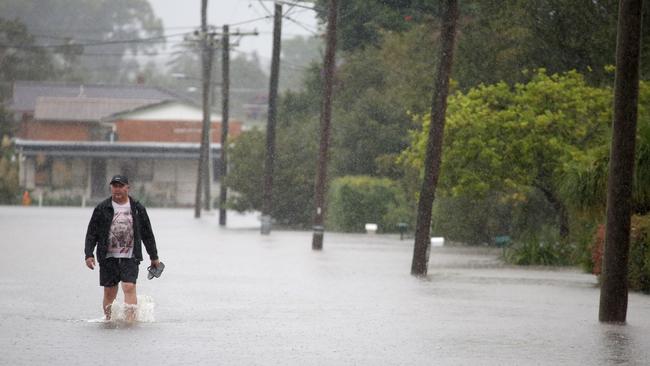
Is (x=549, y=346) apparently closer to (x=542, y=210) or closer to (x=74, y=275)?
(x=74, y=275)

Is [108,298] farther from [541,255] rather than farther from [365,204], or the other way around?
[365,204]

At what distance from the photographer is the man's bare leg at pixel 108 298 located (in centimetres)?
1784

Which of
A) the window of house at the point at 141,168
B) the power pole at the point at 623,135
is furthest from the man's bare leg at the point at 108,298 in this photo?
the window of house at the point at 141,168

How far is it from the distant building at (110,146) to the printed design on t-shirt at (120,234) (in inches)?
3258

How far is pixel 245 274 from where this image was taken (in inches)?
1174

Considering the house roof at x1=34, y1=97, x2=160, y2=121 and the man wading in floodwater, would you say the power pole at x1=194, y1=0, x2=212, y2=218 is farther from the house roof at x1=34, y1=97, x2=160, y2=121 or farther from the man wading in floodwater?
the man wading in floodwater

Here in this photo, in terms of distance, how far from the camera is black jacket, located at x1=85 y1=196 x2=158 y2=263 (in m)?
17.7

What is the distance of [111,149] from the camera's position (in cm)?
10400

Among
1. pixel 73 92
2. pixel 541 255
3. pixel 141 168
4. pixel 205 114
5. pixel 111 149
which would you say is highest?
pixel 73 92

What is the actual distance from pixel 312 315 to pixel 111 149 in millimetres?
85442

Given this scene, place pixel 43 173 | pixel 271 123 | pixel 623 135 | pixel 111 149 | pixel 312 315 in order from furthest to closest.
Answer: pixel 43 173, pixel 111 149, pixel 271 123, pixel 312 315, pixel 623 135

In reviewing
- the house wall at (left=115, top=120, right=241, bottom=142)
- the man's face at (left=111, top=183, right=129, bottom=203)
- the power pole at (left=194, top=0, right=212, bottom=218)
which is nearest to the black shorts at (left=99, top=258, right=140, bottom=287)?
the man's face at (left=111, top=183, right=129, bottom=203)

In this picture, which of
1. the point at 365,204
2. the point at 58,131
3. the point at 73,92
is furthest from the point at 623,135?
the point at 73,92

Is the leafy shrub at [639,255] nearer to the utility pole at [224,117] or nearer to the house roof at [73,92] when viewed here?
the utility pole at [224,117]
